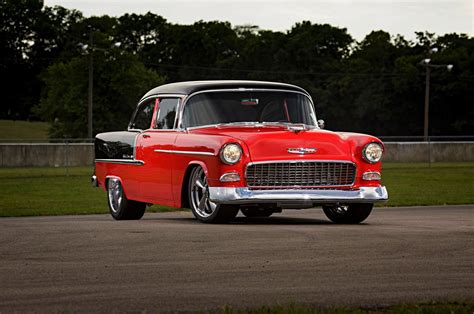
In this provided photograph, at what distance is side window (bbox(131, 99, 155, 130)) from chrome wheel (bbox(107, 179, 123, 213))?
916 millimetres

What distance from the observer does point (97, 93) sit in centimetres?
9800

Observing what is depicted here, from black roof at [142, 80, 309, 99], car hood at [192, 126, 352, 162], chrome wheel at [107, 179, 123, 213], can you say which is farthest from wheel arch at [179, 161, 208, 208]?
chrome wheel at [107, 179, 123, 213]

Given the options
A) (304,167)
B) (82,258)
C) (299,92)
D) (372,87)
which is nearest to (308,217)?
(299,92)

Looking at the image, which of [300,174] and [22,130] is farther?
[22,130]

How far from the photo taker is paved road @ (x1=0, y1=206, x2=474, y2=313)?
8.04 metres

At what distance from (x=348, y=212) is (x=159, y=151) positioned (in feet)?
8.52

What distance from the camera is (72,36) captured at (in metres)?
120

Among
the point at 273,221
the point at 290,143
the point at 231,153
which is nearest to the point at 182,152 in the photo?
the point at 231,153

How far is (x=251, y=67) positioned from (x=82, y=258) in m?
112

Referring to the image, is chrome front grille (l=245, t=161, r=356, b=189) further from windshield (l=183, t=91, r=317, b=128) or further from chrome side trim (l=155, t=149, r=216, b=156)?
windshield (l=183, t=91, r=317, b=128)

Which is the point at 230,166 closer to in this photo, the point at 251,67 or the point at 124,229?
the point at 124,229

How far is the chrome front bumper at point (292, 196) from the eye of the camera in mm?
14078

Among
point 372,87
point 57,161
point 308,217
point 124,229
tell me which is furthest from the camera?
point 372,87

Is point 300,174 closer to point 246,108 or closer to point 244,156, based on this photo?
point 244,156
